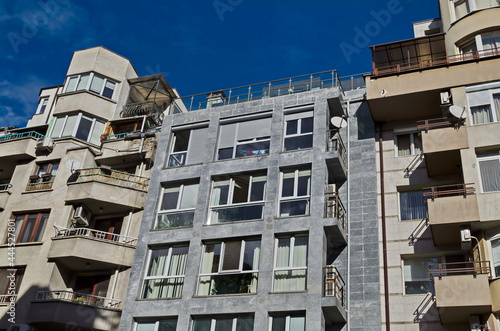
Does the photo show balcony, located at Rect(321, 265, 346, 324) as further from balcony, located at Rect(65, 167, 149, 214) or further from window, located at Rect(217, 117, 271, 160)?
balcony, located at Rect(65, 167, 149, 214)

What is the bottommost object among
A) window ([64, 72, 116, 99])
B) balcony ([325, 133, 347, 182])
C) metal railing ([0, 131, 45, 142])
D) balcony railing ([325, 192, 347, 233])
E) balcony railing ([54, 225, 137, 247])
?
balcony railing ([54, 225, 137, 247])

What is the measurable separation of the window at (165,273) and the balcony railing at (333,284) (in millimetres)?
5792

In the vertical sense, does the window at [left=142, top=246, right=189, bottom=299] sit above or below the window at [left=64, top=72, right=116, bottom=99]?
below

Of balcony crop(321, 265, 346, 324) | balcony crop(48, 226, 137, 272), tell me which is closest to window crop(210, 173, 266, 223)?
balcony crop(321, 265, 346, 324)

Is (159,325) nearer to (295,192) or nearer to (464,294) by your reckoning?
(295,192)

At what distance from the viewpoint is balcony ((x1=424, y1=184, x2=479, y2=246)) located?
20.3 m

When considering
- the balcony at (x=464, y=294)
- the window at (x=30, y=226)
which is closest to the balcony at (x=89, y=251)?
the window at (x=30, y=226)

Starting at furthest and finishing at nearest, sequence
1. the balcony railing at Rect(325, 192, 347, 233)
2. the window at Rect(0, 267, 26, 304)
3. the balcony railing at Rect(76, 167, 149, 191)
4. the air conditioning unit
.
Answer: the balcony railing at Rect(76, 167, 149, 191) → the air conditioning unit → the window at Rect(0, 267, 26, 304) → the balcony railing at Rect(325, 192, 347, 233)

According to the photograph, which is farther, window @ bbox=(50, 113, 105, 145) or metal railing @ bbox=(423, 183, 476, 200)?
window @ bbox=(50, 113, 105, 145)

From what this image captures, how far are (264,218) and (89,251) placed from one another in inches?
324

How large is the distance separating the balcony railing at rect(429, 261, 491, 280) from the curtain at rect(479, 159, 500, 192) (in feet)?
9.48

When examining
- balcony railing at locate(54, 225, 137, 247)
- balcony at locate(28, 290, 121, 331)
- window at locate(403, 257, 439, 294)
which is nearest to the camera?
window at locate(403, 257, 439, 294)

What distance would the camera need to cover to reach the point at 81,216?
87.0 feet

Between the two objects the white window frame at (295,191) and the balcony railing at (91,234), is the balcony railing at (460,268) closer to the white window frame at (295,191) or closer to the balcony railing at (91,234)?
the white window frame at (295,191)
